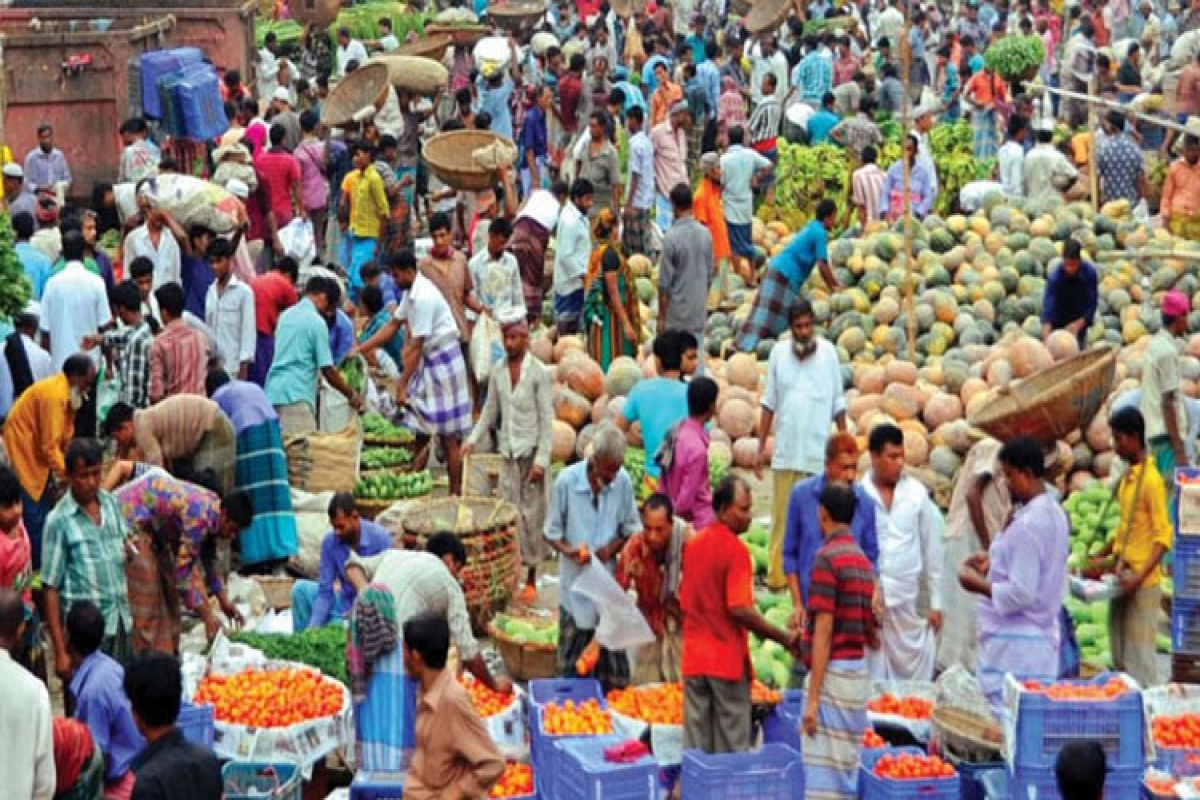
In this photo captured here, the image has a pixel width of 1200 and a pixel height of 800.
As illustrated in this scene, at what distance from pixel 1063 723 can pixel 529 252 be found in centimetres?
805

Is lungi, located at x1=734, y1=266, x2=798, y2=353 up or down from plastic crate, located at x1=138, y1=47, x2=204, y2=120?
down

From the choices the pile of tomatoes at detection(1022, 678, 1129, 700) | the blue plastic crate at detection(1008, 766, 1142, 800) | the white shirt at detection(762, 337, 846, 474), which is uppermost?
the white shirt at detection(762, 337, 846, 474)

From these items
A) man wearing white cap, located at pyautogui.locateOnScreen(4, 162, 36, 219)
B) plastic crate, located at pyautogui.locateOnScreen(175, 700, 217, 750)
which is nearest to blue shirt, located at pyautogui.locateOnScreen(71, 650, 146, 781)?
plastic crate, located at pyautogui.locateOnScreen(175, 700, 217, 750)

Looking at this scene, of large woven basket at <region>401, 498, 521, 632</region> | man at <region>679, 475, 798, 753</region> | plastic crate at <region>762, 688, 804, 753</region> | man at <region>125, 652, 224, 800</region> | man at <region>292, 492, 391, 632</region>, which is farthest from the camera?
large woven basket at <region>401, 498, 521, 632</region>

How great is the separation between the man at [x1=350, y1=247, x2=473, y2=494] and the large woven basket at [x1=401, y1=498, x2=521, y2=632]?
1.26 metres

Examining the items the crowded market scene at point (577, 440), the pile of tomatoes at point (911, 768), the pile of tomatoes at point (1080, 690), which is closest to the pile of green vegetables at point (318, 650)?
the crowded market scene at point (577, 440)

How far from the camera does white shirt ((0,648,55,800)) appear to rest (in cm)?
732

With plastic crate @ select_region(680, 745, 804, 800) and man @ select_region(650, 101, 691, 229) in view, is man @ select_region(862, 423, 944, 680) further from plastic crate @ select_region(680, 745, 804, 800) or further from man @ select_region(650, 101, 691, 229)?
man @ select_region(650, 101, 691, 229)

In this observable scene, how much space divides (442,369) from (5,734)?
6.53m

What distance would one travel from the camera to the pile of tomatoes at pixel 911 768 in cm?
895

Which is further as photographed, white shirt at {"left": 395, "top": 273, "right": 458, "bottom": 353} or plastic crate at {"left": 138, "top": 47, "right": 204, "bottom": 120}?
plastic crate at {"left": 138, "top": 47, "right": 204, "bottom": 120}

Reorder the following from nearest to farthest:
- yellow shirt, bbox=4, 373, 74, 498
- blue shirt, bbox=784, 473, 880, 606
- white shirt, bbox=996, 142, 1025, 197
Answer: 1. blue shirt, bbox=784, 473, 880, 606
2. yellow shirt, bbox=4, 373, 74, 498
3. white shirt, bbox=996, 142, 1025, 197

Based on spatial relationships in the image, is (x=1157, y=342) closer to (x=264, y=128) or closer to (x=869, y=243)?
(x=869, y=243)

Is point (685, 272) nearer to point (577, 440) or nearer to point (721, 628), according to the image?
point (577, 440)
